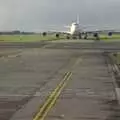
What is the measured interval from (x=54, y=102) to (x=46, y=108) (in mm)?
1231

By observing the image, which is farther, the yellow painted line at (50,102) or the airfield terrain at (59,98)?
the airfield terrain at (59,98)

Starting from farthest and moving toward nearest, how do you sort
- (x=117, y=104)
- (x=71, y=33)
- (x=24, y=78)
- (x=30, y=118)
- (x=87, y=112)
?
(x=71, y=33) < (x=24, y=78) < (x=117, y=104) < (x=87, y=112) < (x=30, y=118)

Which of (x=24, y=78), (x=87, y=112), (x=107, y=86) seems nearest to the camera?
(x=87, y=112)

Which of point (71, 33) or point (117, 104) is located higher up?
point (117, 104)

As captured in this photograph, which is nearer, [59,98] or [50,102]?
[50,102]

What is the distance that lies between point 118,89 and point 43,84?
137 inches

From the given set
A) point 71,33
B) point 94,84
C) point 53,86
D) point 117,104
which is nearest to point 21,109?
point 117,104

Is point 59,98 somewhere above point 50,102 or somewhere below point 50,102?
below

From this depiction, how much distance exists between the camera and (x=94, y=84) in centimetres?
1938

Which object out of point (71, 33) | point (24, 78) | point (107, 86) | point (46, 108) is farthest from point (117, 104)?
point (71, 33)

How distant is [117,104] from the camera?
44.3 ft

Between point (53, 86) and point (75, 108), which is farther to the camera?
point (53, 86)

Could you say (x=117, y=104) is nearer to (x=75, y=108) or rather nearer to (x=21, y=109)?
(x=75, y=108)

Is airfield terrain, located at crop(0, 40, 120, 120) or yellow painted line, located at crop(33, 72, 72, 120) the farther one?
airfield terrain, located at crop(0, 40, 120, 120)
